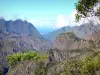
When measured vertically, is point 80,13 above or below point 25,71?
above

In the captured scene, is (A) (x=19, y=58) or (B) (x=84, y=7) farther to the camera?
(A) (x=19, y=58)

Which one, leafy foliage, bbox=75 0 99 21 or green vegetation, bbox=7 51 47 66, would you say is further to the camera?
green vegetation, bbox=7 51 47 66

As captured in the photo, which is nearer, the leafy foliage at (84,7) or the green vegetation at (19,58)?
the leafy foliage at (84,7)

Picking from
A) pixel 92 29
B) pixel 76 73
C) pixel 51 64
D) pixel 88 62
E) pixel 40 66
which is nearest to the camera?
pixel 92 29

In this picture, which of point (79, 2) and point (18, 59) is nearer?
point (79, 2)

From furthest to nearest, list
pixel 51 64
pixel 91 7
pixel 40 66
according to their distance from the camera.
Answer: pixel 51 64 < pixel 40 66 < pixel 91 7

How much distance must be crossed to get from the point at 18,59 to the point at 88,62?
539 feet

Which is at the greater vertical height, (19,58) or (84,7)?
(84,7)

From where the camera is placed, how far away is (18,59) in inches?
7436

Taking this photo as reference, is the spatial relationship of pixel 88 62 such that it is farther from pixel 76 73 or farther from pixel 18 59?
pixel 18 59

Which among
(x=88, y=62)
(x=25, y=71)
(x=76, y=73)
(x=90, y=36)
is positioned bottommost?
(x=25, y=71)

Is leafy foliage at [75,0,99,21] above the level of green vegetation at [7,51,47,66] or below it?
above

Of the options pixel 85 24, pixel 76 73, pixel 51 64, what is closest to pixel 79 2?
pixel 85 24

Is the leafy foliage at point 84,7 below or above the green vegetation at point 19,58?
above
